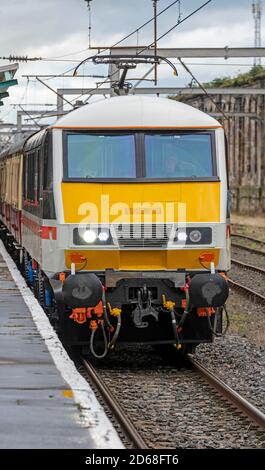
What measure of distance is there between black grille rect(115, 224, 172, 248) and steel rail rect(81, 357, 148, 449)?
152 centimetres

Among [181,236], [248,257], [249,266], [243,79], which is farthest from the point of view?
[243,79]

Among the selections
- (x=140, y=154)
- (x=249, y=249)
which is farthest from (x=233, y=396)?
(x=249, y=249)

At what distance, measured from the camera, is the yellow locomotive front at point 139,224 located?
12258 mm

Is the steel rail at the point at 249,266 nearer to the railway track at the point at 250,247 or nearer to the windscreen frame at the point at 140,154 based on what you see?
the railway track at the point at 250,247

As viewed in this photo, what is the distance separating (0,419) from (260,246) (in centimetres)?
2736

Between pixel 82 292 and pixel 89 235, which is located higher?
pixel 89 235

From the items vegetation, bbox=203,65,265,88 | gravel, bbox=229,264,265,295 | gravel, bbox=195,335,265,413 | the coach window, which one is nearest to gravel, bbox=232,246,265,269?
gravel, bbox=229,264,265,295

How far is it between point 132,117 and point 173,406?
12.7ft

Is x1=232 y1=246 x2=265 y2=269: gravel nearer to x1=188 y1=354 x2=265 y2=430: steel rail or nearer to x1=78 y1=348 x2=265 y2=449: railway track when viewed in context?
x1=78 y1=348 x2=265 y2=449: railway track

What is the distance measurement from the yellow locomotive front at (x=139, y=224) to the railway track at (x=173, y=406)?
1.45 feet

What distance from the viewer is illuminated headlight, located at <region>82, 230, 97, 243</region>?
40.3ft

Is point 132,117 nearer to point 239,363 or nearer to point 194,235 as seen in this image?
point 194,235

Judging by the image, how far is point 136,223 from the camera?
12.4 metres

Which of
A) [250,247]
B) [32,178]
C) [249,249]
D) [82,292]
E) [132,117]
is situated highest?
[132,117]
